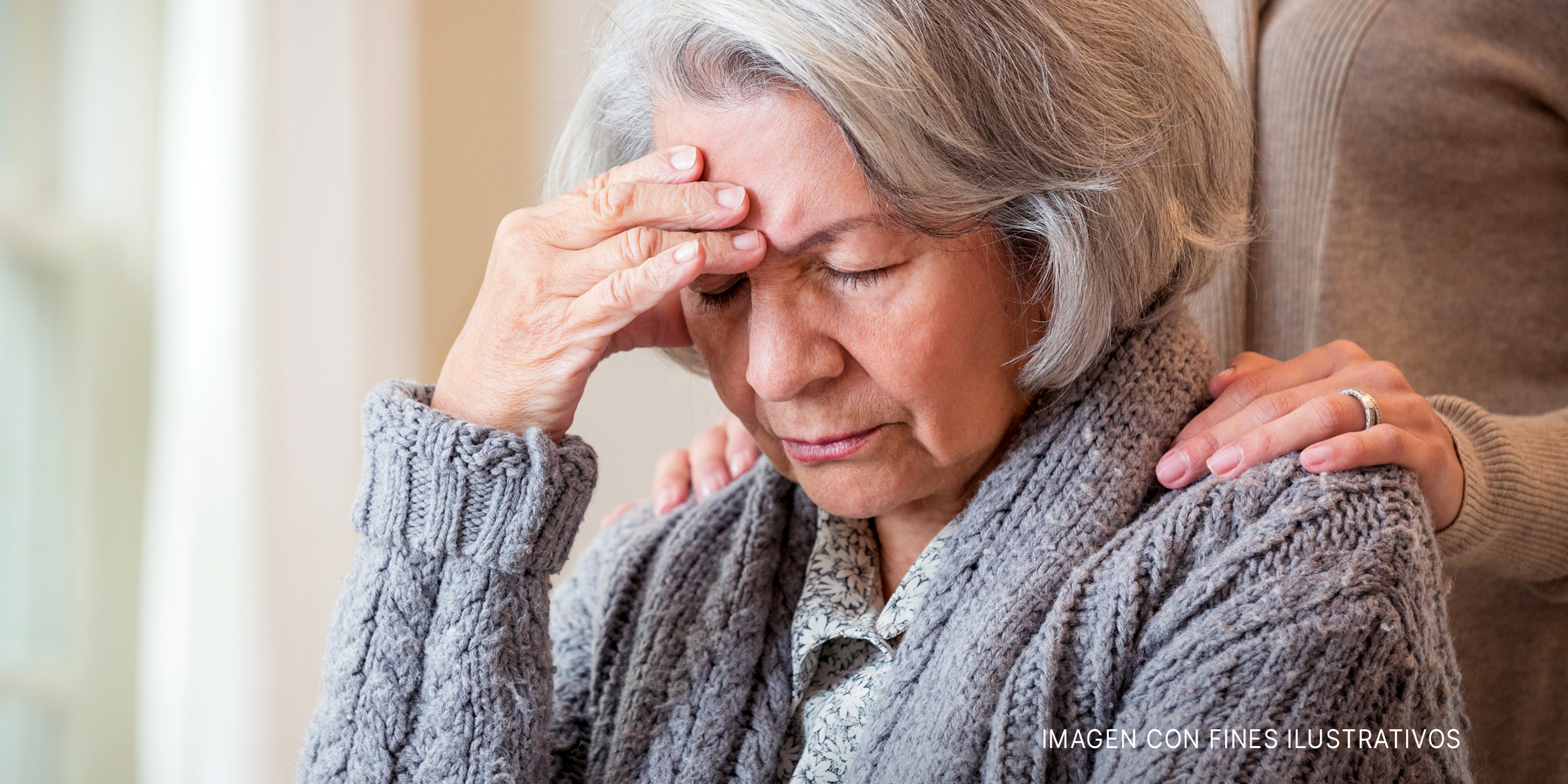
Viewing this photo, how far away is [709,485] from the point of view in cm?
156

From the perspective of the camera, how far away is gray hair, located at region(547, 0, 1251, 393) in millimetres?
1043

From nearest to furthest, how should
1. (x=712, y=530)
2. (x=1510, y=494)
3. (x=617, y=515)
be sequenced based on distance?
(x=1510, y=494) < (x=712, y=530) < (x=617, y=515)

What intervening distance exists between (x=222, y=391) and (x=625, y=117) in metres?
0.81

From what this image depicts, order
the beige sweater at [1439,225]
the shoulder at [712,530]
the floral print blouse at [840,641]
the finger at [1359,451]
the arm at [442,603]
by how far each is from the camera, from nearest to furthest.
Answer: the finger at [1359,451], the arm at [442,603], the floral print blouse at [840,641], the shoulder at [712,530], the beige sweater at [1439,225]

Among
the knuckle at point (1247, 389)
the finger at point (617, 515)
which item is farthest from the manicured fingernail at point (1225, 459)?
the finger at point (617, 515)

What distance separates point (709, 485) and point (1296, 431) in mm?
771

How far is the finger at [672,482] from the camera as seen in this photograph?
62.0 inches

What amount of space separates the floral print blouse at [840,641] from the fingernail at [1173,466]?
24 cm

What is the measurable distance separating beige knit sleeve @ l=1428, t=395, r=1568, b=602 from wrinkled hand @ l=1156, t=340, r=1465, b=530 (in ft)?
0.14

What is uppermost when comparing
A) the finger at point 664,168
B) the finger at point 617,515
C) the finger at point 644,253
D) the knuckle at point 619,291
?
the finger at point 664,168

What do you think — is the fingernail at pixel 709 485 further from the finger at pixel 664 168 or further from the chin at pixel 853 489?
the finger at pixel 664 168

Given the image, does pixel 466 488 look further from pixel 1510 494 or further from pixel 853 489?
pixel 1510 494

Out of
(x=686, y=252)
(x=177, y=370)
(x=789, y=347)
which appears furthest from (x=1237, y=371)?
(x=177, y=370)

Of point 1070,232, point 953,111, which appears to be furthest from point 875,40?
point 1070,232
